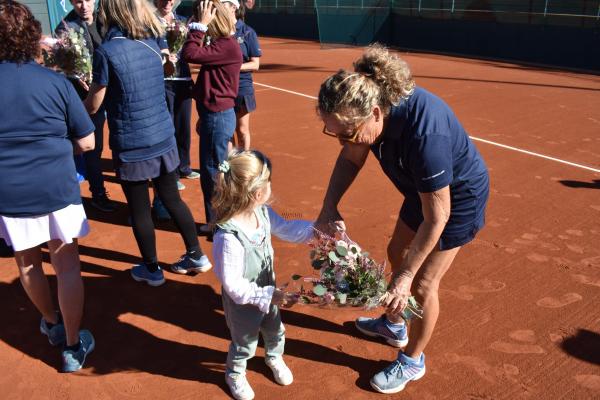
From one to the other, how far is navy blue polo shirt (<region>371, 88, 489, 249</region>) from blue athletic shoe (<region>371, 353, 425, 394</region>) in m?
0.84

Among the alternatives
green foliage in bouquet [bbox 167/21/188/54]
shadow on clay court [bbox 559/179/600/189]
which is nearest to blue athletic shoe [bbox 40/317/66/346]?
green foliage in bouquet [bbox 167/21/188/54]

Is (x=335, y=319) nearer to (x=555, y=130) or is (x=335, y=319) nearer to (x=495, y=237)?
(x=495, y=237)

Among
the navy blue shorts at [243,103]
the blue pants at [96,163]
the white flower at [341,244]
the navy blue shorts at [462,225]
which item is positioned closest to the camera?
the white flower at [341,244]

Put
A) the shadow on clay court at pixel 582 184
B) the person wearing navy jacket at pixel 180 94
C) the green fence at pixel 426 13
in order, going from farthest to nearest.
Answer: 1. the green fence at pixel 426 13
2. the shadow on clay court at pixel 582 184
3. the person wearing navy jacket at pixel 180 94

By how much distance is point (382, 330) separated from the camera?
352 cm

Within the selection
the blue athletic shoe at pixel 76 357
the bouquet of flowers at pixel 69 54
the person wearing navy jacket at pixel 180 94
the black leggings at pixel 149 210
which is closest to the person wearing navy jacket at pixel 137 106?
the black leggings at pixel 149 210

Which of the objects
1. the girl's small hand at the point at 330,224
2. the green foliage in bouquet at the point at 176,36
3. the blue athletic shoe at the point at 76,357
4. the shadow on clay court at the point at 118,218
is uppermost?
the green foliage in bouquet at the point at 176,36

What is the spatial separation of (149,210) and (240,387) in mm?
1595

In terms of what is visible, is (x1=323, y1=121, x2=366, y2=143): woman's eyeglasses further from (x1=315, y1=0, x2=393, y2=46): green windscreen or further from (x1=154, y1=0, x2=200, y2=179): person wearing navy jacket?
(x1=315, y1=0, x2=393, y2=46): green windscreen

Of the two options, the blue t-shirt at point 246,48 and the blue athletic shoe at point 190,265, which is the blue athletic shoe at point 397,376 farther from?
the blue t-shirt at point 246,48

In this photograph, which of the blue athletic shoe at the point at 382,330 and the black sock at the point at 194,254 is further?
the black sock at the point at 194,254

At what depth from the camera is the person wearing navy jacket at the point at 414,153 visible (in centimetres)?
226

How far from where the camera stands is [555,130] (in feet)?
28.7

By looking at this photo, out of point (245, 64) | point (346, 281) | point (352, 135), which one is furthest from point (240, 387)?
point (245, 64)
